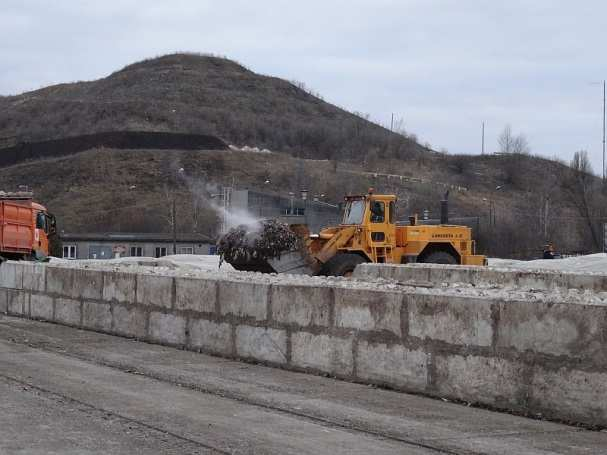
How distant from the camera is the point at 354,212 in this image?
28.4 meters

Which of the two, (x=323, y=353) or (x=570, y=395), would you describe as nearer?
(x=570, y=395)

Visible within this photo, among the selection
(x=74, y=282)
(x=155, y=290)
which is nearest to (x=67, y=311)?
(x=74, y=282)

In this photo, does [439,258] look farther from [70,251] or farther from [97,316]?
[70,251]

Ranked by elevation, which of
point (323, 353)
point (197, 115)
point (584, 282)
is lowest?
point (323, 353)

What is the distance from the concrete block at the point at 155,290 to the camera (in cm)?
1246

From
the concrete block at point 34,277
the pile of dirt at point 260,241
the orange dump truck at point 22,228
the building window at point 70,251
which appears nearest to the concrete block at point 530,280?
the concrete block at point 34,277

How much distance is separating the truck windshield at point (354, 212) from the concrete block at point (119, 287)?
14463 millimetres

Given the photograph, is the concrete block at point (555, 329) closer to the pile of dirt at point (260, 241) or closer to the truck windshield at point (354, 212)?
the pile of dirt at point (260, 241)

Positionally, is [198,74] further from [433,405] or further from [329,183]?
[433,405]

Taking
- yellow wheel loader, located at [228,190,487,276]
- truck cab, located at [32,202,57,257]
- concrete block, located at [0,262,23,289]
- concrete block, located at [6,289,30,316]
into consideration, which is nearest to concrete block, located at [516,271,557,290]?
Result: concrete block, located at [6,289,30,316]

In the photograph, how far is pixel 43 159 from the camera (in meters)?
136

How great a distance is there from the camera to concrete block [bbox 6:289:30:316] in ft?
55.4

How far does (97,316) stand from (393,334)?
255 inches

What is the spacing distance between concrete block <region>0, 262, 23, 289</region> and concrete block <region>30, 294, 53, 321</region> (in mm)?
705
